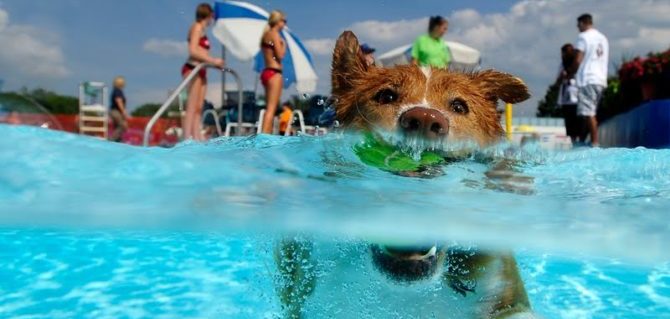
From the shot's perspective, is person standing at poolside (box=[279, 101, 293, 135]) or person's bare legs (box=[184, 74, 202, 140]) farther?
person standing at poolside (box=[279, 101, 293, 135])

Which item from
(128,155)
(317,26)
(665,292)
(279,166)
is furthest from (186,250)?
(665,292)

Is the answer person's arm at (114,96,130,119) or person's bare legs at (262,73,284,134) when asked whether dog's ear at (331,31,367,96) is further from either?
person's arm at (114,96,130,119)

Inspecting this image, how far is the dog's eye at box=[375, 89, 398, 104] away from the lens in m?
3.21

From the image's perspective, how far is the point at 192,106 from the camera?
280 inches

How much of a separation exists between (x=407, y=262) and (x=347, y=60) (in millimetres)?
1058

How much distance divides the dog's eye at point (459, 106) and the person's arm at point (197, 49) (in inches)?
169

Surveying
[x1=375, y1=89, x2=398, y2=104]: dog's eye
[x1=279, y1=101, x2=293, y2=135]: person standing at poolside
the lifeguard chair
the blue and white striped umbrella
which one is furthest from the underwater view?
the lifeguard chair

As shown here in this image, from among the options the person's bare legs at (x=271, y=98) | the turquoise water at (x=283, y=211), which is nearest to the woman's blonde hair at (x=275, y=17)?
the person's bare legs at (x=271, y=98)

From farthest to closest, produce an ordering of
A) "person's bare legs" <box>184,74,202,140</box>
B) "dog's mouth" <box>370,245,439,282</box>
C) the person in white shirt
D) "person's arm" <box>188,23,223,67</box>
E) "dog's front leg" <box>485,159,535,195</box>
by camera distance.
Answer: the person in white shirt, "person's arm" <box>188,23,223,67</box>, "person's bare legs" <box>184,74,202,140</box>, "dog's front leg" <box>485,159,535,195</box>, "dog's mouth" <box>370,245,439,282</box>

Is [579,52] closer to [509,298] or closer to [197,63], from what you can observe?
[197,63]

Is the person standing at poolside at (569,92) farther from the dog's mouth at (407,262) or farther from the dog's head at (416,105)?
the dog's mouth at (407,262)

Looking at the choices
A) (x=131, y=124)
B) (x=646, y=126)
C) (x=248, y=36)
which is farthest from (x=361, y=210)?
(x=131, y=124)

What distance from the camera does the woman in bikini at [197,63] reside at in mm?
7086

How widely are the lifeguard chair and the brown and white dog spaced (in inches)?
335
